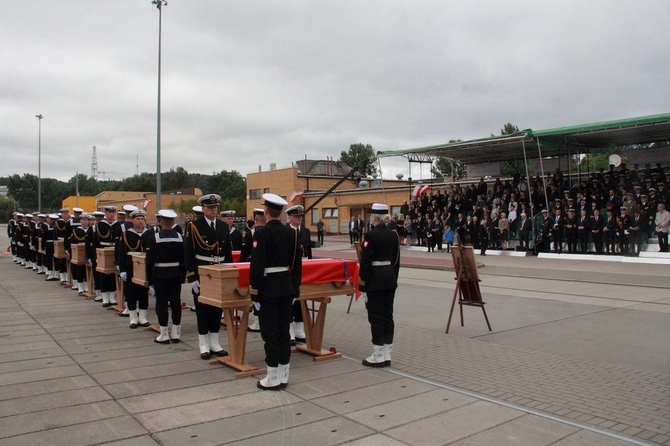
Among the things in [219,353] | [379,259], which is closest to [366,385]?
[379,259]

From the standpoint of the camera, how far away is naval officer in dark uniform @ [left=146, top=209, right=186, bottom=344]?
836cm

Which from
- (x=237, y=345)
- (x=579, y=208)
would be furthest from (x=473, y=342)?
(x=579, y=208)

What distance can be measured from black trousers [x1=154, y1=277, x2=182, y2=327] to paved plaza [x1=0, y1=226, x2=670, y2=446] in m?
0.42

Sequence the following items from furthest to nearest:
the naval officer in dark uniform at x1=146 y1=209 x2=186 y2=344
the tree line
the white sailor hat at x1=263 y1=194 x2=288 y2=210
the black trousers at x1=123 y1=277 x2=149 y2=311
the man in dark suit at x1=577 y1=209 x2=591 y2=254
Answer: the tree line, the man in dark suit at x1=577 y1=209 x2=591 y2=254, the black trousers at x1=123 y1=277 x2=149 y2=311, the naval officer in dark uniform at x1=146 y1=209 x2=186 y2=344, the white sailor hat at x1=263 y1=194 x2=288 y2=210

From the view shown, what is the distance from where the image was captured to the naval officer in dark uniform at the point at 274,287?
237 inches

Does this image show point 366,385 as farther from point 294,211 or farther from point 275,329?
point 294,211

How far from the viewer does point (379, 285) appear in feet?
23.0

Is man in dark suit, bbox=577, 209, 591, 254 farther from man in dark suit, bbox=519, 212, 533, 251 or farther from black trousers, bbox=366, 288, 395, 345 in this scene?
black trousers, bbox=366, 288, 395, 345

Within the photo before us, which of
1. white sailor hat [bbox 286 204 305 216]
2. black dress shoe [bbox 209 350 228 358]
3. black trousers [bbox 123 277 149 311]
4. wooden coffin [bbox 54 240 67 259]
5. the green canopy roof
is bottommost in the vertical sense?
black dress shoe [bbox 209 350 228 358]

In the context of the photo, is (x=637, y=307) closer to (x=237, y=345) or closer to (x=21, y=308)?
(x=237, y=345)

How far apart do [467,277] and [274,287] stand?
4072 millimetres

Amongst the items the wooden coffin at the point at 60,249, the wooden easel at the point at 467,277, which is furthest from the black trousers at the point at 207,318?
the wooden coffin at the point at 60,249

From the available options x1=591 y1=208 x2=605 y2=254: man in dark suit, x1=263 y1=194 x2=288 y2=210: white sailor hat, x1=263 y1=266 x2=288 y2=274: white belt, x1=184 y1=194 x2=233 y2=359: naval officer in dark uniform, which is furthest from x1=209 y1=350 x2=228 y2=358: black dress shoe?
x1=591 y1=208 x2=605 y2=254: man in dark suit

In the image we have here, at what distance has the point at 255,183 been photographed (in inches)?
2233
